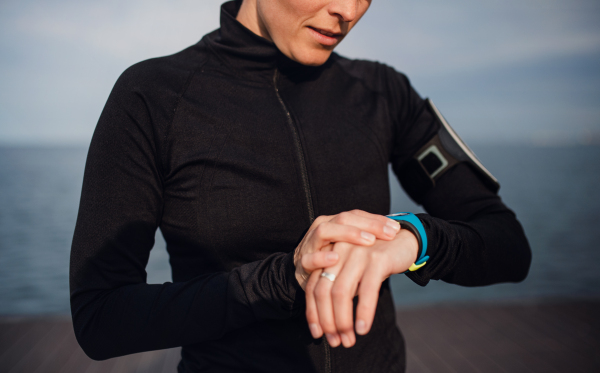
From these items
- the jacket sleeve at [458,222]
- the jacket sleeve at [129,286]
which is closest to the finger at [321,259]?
the jacket sleeve at [129,286]

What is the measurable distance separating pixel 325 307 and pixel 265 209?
1.14ft

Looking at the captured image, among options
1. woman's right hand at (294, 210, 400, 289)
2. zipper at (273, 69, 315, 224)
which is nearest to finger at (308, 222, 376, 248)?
woman's right hand at (294, 210, 400, 289)

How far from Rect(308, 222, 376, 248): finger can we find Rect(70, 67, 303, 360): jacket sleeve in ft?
0.38

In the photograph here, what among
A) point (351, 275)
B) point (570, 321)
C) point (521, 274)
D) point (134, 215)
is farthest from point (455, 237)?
point (570, 321)

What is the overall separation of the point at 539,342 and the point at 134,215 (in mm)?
4198

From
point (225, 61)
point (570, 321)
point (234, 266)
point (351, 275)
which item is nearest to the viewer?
point (351, 275)

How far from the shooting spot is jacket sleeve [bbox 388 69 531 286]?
863mm

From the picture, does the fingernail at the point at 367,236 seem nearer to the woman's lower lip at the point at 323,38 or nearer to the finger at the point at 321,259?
the finger at the point at 321,259

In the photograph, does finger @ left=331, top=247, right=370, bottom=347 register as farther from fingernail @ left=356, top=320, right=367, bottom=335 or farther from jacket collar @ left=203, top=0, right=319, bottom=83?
jacket collar @ left=203, top=0, right=319, bottom=83

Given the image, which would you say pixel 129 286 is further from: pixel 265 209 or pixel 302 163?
pixel 302 163

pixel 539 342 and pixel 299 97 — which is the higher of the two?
pixel 299 97

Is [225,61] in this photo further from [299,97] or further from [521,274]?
[521,274]

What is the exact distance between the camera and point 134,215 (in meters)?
0.86

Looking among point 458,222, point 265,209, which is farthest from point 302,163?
point 458,222
